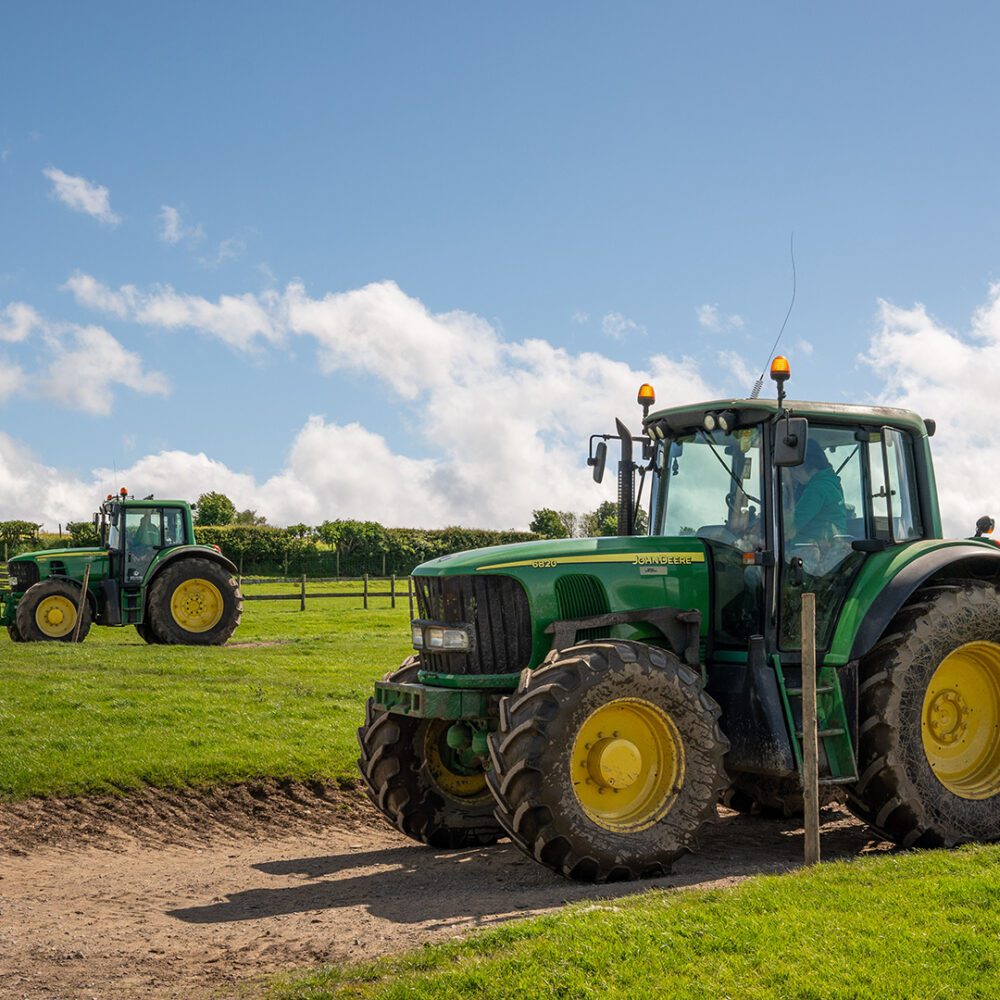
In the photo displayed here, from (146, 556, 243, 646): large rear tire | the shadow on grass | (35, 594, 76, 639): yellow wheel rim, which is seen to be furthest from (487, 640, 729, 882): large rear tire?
(35, 594, 76, 639): yellow wheel rim

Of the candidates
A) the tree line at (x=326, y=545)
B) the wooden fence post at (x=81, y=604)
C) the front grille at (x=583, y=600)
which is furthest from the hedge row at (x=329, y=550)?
the front grille at (x=583, y=600)

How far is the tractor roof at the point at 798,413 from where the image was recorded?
828 centimetres

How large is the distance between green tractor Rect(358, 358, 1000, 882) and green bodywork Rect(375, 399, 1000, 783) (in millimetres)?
15

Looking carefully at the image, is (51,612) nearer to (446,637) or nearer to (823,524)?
(446,637)

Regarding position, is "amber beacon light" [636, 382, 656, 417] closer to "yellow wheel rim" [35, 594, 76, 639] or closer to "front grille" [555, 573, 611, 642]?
"front grille" [555, 573, 611, 642]

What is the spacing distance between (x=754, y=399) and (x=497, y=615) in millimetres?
2382

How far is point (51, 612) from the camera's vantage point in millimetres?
22359

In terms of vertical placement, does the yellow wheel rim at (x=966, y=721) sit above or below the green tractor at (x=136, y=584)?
below

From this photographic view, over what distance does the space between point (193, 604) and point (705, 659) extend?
16259 mm

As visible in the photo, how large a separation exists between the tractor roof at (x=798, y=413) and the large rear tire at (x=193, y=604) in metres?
15.3

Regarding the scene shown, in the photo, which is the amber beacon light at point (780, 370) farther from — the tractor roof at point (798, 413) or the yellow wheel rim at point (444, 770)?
the yellow wheel rim at point (444, 770)

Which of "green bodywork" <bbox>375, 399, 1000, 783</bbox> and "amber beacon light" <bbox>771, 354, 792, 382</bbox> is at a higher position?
"amber beacon light" <bbox>771, 354, 792, 382</bbox>

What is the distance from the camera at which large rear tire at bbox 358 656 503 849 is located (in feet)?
27.7

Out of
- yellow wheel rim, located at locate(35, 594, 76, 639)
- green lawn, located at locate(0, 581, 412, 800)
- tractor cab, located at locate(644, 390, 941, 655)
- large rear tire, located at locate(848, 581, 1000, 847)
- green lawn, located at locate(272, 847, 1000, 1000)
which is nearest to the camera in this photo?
green lawn, located at locate(272, 847, 1000, 1000)
